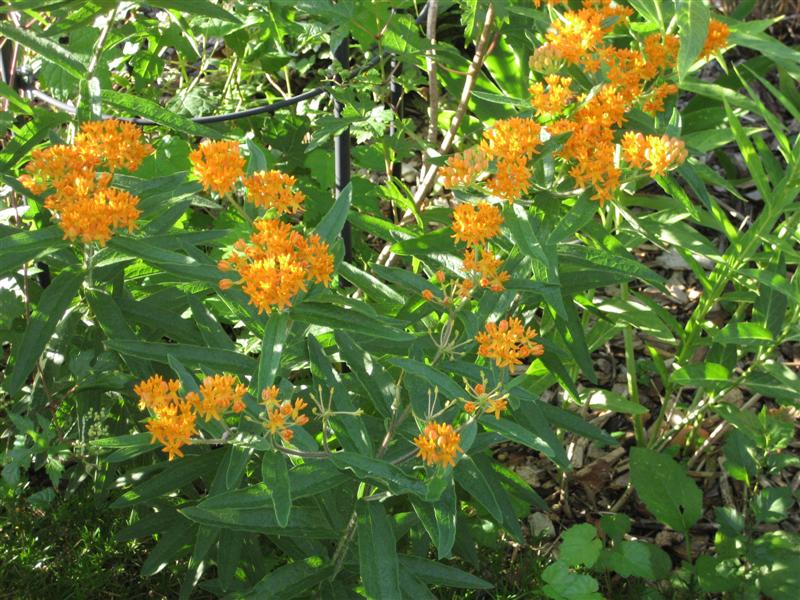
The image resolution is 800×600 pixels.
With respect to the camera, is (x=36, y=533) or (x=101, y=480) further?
(x=36, y=533)

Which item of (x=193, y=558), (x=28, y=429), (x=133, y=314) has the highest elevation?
(x=133, y=314)

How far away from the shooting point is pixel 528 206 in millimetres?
2230

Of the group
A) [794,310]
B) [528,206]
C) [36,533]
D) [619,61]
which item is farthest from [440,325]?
[36,533]

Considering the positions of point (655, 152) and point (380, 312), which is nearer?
point (655, 152)

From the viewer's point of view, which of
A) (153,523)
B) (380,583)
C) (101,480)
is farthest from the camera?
(101,480)

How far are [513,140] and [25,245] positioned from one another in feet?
3.40

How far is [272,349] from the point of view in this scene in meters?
1.76

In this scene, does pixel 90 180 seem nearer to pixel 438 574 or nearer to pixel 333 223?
pixel 333 223

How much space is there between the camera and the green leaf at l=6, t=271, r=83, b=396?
2100mm

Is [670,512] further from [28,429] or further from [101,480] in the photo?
[28,429]

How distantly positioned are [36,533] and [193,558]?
0.90 m

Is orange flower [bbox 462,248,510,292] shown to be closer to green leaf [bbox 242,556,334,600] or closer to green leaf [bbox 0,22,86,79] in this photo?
green leaf [bbox 242,556,334,600]

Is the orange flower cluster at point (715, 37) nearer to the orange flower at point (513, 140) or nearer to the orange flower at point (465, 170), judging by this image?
the orange flower at point (513, 140)

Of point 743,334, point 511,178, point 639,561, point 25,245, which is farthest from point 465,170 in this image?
point 639,561
